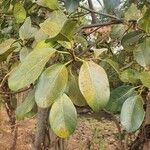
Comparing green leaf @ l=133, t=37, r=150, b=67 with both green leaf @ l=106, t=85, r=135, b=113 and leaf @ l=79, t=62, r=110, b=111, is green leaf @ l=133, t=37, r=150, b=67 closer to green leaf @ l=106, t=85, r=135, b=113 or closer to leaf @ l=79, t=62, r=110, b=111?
green leaf @ l=106, t=85, r=135, b=113

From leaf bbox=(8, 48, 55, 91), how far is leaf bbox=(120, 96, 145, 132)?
0.56 feet

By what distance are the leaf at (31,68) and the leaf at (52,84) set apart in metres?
0.02

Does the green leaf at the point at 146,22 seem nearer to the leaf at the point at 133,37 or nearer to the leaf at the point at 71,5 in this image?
the leaf at the point at 133,37

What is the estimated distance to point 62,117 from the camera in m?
0.60

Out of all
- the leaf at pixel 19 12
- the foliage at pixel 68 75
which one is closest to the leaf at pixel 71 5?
the foliage at pixel 68 75

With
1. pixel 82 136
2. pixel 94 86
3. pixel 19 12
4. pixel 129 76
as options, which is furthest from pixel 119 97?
pixel 82 136

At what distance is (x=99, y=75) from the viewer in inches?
23.3

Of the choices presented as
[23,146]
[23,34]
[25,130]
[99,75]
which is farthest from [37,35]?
[25,130]

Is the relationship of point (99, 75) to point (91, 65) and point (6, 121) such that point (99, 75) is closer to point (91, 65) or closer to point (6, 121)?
point (91, 65)

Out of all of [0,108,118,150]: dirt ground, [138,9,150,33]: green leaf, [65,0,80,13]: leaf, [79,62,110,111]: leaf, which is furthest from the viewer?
[0,108,118,150]: dirt ground

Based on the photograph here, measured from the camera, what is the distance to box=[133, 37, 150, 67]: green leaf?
730 mm

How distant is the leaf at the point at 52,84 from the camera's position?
59 centimetres

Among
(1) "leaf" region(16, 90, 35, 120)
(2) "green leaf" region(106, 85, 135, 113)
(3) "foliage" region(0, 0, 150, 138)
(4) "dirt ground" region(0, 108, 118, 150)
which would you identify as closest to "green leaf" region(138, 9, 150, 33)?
(3) "foliage" region(0, 0, 150, 138)

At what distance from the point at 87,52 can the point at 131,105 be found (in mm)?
151
